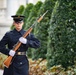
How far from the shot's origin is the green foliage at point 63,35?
30.2 feet

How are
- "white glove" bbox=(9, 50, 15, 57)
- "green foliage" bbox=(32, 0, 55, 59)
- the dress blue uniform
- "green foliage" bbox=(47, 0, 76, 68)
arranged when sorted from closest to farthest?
"white glove" bbox=(9, 50, 15, 57) → the dress blue uniform → "green foliage" bbox=(47, 0, 76, 68) → "green foliage" bbox=(32, 0, 55, 59)

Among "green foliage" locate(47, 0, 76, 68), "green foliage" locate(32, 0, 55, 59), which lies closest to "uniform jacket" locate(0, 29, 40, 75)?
"green foliage" locate(47, 0, 76, 68)

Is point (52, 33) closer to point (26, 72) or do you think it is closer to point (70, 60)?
point (70, 60)

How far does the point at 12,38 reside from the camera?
745 cm

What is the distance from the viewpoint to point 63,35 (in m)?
9.29

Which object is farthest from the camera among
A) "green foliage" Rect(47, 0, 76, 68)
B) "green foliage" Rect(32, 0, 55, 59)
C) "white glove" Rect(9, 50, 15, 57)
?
"green foliage" Rect(32, 0, 55, 59)

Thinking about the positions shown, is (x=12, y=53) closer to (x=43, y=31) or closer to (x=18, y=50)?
(x=18, y=50)

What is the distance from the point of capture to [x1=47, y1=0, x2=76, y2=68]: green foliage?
9.20m

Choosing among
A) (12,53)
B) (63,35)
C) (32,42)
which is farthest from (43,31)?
(12,53)

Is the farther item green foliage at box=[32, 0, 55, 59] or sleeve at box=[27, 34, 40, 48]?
green foliage at box=[32, 0, 55, 59]

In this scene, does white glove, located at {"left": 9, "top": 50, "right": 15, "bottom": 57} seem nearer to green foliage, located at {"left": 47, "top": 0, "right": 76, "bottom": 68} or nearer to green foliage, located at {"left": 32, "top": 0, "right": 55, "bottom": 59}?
green foliage, located at {"left": 47, "top": 0, "right": 76, "bottom": 68}

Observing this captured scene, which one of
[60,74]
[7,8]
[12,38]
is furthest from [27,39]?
[7,8]

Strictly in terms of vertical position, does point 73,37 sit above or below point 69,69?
above

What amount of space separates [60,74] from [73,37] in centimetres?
88
